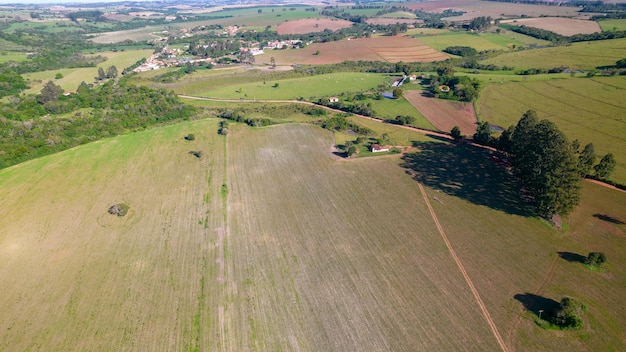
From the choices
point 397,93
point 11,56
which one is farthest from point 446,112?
point 11,56

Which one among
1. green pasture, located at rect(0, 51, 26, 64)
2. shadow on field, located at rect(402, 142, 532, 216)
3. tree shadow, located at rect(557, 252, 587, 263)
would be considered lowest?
tree shadow, located at rect(557, 252, 587, 263)

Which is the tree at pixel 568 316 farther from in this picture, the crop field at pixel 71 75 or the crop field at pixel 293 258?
the crop field at pixel 71 75

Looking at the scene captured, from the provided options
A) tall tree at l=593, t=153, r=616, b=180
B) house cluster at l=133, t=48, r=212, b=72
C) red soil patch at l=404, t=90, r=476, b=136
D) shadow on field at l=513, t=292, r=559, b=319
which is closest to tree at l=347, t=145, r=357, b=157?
red soil patch at l=404, t=90, r=476, b=136

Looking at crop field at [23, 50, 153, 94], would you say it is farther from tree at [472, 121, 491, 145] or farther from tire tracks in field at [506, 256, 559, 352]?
tire tracks in field at [506, 256, 559, 352]

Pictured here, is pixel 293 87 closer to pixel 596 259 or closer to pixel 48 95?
pixel 48 95

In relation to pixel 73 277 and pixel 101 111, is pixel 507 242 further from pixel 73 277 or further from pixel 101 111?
pixel 101 111

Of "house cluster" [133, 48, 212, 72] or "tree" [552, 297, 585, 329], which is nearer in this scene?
"tree" [552, 297, 585, 329]
